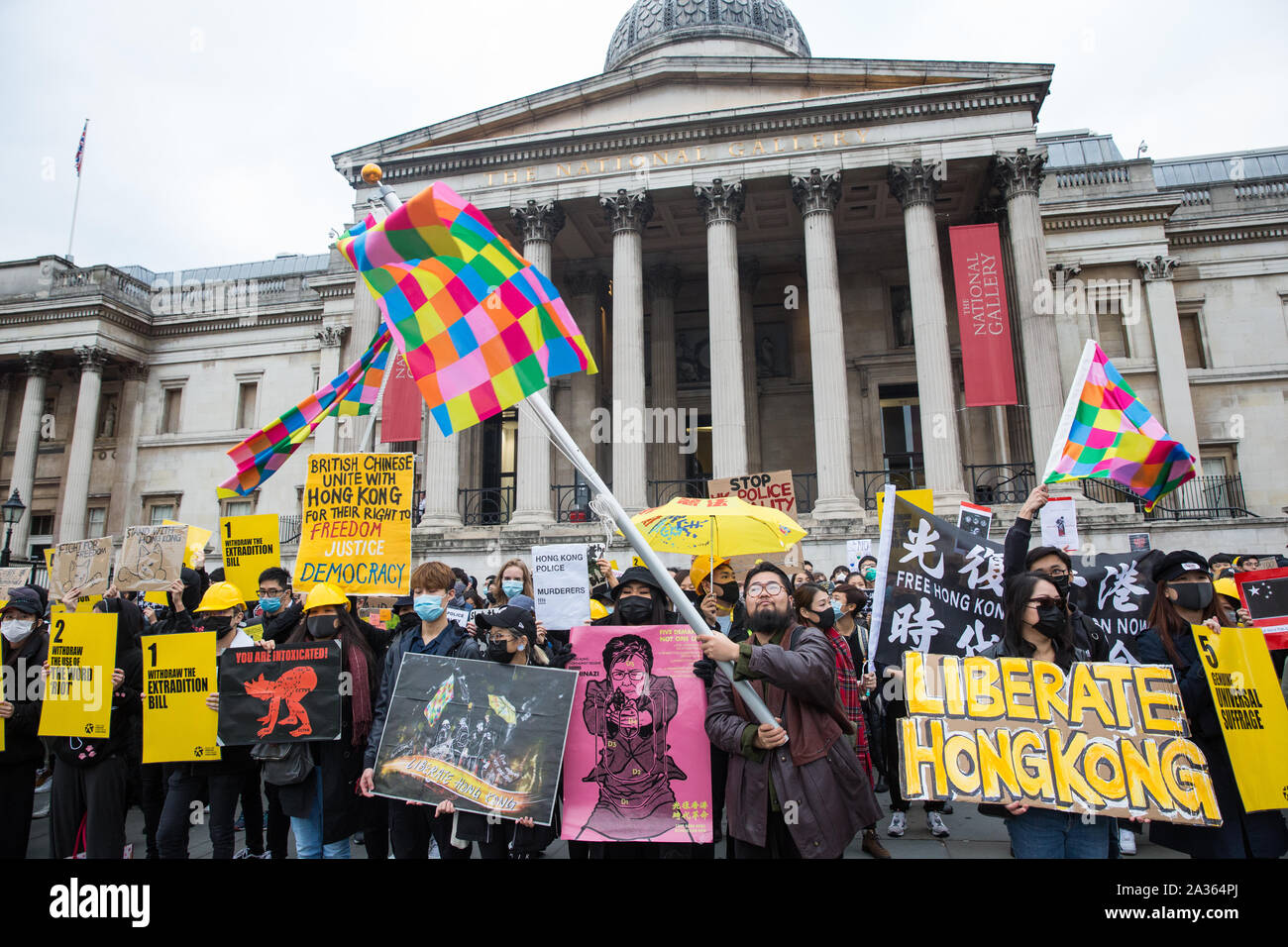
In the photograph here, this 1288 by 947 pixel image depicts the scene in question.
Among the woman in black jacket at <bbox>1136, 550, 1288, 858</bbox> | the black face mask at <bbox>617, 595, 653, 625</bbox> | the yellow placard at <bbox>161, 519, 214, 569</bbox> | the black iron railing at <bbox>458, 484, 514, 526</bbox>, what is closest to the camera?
the woman in black jacket at <bbox>1136, 550, 1288, 858</bbox>

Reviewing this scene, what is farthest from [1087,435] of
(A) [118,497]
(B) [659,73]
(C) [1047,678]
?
(A) [118,497]

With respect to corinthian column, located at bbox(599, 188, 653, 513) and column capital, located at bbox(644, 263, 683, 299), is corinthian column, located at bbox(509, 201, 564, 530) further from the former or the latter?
column capital, located at bbox(644, 263, 683, 299)

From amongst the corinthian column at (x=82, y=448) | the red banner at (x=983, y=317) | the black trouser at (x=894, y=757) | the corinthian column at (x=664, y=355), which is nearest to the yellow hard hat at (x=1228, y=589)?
the black trouser at (x=894, y=757)

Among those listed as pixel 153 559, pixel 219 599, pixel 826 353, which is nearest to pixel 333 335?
pixel 826 353

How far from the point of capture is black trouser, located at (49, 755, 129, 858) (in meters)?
5.59

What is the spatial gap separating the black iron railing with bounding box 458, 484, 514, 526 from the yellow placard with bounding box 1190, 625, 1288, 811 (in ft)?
68.9

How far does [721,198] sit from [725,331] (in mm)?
3843

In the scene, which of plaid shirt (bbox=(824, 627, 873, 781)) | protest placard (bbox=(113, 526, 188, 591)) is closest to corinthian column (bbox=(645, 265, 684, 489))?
protest placard (bbox=(113, 526, 188, 591))

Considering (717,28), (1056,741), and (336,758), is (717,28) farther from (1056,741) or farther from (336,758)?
(1056,741)

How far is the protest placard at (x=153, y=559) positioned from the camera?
386 inches

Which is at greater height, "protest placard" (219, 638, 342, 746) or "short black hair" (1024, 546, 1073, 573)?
"short black hair" (1024, 546, 1073, 573)

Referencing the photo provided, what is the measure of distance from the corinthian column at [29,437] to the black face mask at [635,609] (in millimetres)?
37442

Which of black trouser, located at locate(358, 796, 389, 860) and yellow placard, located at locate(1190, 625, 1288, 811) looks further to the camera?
black trouser, located at locate(358, 796, 389, 860)

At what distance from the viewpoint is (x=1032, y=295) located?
773 inches
